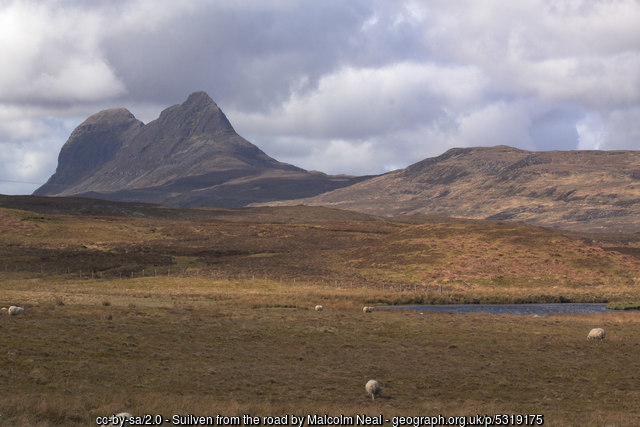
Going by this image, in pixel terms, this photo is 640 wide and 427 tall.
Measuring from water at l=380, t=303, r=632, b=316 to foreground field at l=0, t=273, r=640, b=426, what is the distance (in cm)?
1627

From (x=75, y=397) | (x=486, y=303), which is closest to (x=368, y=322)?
(x=75, y=397)

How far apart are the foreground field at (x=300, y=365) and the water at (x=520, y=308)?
16.3 meters

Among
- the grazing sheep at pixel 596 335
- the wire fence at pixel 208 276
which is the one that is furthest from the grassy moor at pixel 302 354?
the wire fence at pixel 208 276

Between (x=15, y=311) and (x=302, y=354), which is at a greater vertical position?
(x=15, y=311)

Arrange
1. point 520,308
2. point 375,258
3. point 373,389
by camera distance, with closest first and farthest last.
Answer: point 373,389, point 520,308, point 375,258

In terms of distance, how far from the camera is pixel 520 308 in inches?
2896

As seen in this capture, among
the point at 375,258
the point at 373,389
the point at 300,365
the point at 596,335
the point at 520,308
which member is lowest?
the point at 520,308

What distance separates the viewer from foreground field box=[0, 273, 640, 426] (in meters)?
23.8

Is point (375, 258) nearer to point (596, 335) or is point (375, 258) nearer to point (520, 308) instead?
point (520, 308)

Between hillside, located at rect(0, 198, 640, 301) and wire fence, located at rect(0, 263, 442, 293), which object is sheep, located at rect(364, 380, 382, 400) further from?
wire fence, located at rect(0, 263, 442, 293)

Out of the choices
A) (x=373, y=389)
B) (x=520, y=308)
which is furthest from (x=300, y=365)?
(x=520, y=308)

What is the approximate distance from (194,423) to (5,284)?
228ft

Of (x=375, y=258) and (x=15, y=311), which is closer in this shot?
(x=15, y=311)

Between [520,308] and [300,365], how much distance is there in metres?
47.4
